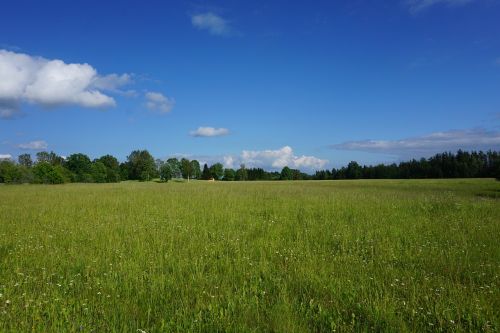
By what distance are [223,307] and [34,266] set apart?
3897 mm

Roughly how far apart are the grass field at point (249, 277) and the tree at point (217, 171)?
139m

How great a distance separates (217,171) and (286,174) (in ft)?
106

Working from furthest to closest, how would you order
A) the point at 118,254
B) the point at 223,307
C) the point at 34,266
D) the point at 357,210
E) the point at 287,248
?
the point at 357,210 → the point at 287,248 → the point at 118,254 → the point at 34,266 → the point at 223,307

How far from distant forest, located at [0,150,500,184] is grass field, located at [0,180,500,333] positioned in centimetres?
7874

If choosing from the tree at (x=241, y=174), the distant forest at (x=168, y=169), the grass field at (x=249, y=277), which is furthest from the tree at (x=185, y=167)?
the grass field at (x=249, y=277)

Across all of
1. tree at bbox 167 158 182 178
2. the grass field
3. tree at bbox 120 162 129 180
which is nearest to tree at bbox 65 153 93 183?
tree at bbox 120 162 129 180

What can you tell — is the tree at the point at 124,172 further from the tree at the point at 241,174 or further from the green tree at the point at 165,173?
the tree at the point at 241,174

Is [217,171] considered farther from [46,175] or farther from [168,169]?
[46,175]

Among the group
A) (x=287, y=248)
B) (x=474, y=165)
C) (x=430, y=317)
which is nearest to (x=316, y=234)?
(x=287, y=248)

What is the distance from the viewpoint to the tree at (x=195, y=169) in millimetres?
140450

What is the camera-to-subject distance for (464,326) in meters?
4.04

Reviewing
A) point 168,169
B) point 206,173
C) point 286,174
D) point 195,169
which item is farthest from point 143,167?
point 286,174

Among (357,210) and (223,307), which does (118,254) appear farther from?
(357,210)

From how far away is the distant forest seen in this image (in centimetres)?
7800
